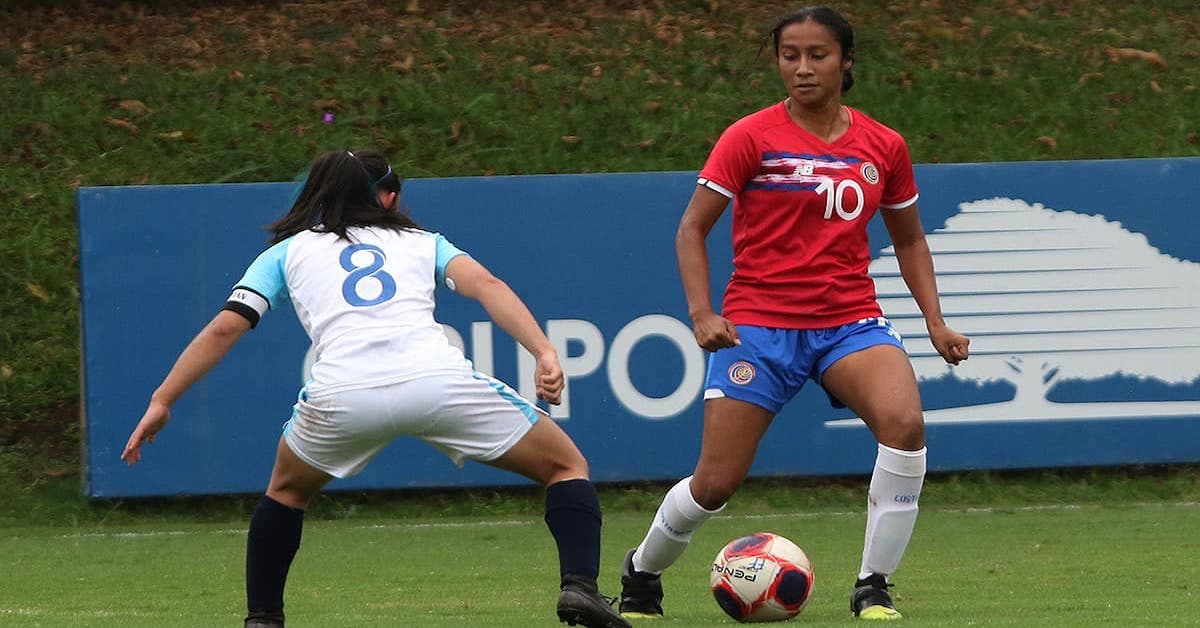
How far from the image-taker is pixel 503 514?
11.6 metres

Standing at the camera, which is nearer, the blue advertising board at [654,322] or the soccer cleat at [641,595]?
the soccer cleat at [641,595]

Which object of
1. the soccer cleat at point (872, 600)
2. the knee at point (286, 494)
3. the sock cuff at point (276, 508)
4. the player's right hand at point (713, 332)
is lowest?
the soccer cleat at point (872, 600)

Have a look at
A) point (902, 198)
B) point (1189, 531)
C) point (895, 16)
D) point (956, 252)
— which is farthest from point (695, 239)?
point (895, 16)

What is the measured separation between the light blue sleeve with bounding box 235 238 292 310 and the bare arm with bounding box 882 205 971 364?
92.3 inches

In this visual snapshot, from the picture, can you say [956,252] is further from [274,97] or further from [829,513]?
[274,97]

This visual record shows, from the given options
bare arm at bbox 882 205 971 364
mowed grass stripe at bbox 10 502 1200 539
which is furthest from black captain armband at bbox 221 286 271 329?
mowed grass stripe at bbox 10 502 1200 539

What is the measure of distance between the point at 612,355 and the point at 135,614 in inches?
181

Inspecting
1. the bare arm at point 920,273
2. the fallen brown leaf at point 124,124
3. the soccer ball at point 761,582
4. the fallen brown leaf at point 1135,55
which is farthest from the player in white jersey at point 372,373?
the fallen brown leaf at point 1135,55

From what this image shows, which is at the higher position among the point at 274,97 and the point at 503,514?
the point at 274,97

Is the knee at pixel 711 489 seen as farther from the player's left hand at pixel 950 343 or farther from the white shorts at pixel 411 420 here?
the white shorts at pixel 411 420

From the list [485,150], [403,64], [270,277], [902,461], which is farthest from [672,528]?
[403,64]

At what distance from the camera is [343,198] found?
560 centimetres

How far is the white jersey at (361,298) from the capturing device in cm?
529

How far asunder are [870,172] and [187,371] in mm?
2530
